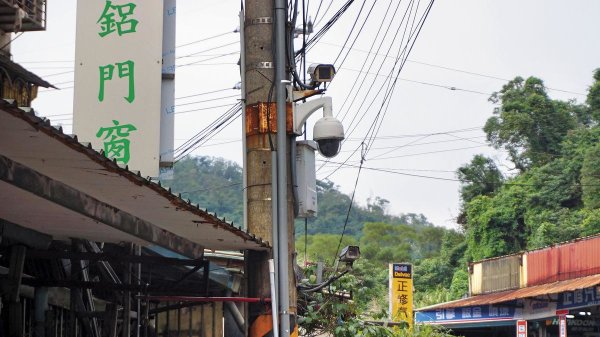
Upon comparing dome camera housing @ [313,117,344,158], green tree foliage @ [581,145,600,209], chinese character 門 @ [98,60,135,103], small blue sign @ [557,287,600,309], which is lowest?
small blue sign @ [557,287,600,309]

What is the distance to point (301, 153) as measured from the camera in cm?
1100

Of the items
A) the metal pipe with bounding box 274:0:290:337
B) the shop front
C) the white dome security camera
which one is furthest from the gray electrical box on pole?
the shop front

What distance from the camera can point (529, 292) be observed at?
27359mm

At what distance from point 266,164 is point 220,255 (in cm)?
327

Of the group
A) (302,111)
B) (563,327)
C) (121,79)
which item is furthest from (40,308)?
(563,327)

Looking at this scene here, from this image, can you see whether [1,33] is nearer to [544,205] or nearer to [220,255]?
[220,255]

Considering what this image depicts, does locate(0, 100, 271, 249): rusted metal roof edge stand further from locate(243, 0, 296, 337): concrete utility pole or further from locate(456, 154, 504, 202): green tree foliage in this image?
locate(456, 154, 504, 202): green tree foliage

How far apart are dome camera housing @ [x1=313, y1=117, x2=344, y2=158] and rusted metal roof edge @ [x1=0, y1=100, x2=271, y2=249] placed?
1.65 metres

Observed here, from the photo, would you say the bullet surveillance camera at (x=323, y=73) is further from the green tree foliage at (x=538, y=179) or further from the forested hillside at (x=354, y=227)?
the forested hillside at (x=354, y=227)

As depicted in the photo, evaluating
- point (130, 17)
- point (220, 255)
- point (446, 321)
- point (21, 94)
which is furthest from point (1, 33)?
point (446, 321)

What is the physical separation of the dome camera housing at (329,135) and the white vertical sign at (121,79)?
1679mm

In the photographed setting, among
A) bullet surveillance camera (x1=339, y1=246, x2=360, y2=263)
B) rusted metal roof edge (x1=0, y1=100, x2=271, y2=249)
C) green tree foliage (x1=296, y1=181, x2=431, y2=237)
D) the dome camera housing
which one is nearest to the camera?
rusted metal roof edge (x1=0, y1=100, x2=271, y2=249)

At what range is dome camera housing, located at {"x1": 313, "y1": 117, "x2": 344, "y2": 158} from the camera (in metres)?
10.8

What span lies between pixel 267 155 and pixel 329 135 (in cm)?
67
